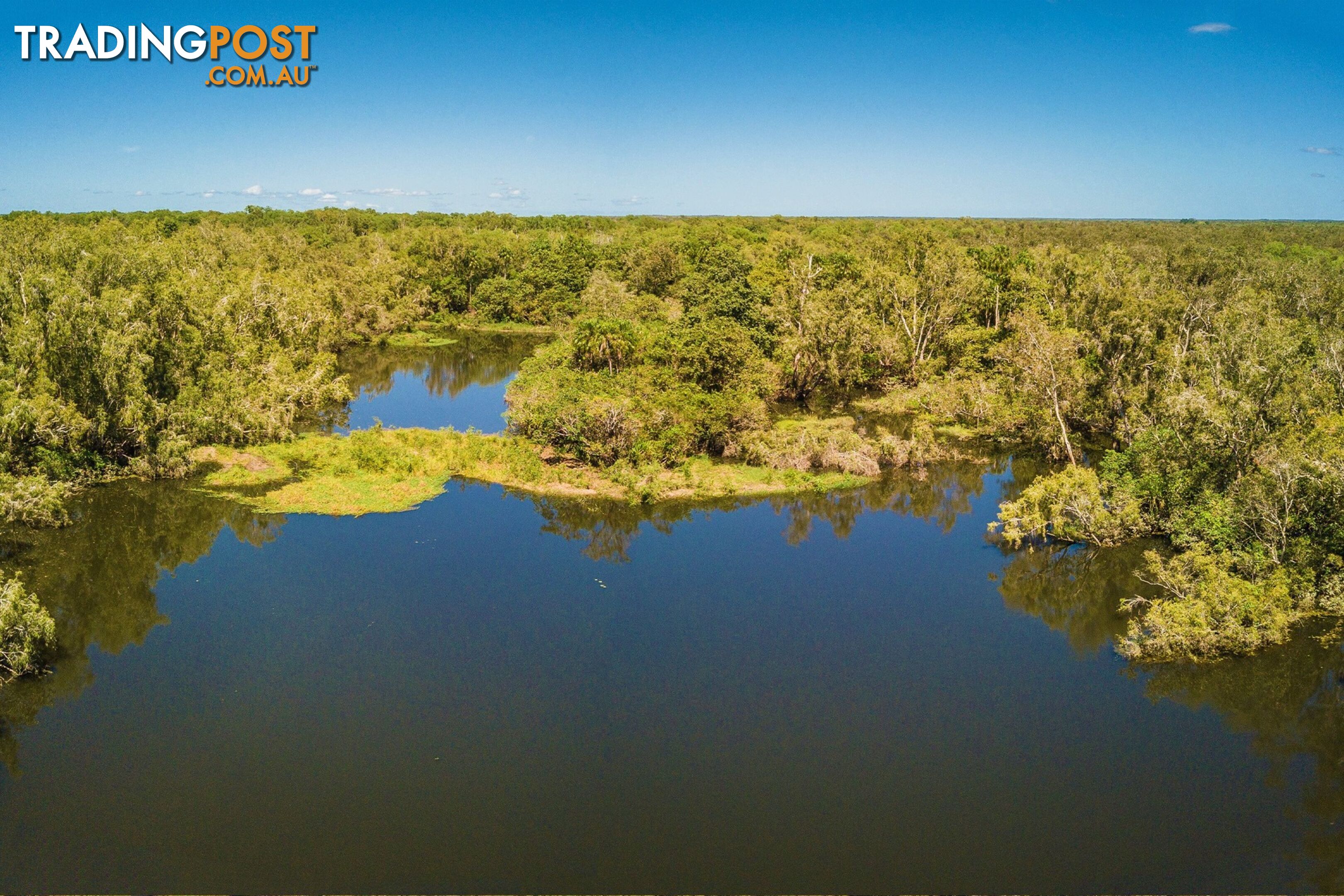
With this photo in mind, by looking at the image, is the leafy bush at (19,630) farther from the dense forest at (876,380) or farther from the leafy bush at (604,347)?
the leafy bush at (604,347)

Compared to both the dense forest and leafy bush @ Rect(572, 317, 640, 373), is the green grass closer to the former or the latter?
the dense forest

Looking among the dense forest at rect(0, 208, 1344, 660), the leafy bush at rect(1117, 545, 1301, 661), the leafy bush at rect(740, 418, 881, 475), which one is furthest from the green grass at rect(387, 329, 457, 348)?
the leafy bush at rect(1117, 545, 1301, 661)

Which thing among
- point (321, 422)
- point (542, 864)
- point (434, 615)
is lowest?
point (542, 864)

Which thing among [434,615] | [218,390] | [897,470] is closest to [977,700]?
[434,615]

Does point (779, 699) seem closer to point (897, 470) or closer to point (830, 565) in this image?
point (830, 565)

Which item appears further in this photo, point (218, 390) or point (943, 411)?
point (943, 411)

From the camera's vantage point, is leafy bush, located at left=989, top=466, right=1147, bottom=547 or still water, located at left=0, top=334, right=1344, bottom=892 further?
leafy bush, located at left=989, top=466, right=1147, bottom=547
